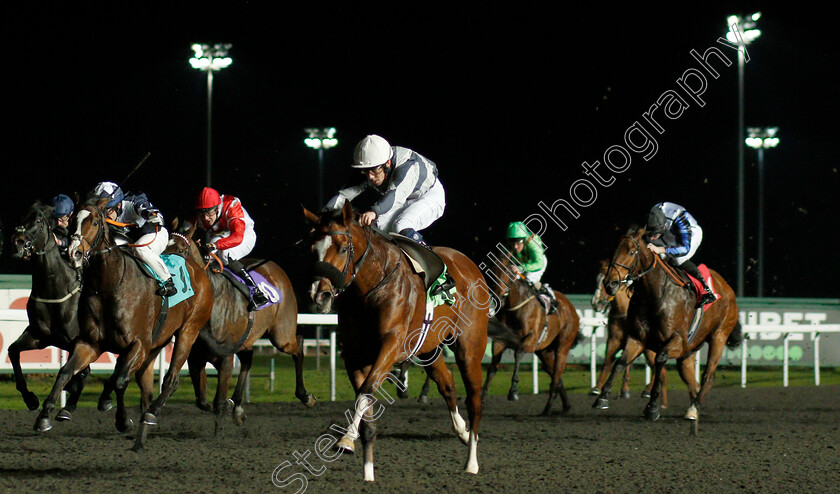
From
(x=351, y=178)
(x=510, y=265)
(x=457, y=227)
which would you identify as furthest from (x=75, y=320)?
(x=457, y=227)

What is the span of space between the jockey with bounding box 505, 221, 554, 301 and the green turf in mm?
2072

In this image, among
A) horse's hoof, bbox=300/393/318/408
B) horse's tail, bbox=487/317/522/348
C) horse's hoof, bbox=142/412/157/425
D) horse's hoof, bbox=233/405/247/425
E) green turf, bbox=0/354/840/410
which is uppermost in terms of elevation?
horse's tail, bbox=487/317/522/348

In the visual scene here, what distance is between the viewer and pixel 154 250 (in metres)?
6.66

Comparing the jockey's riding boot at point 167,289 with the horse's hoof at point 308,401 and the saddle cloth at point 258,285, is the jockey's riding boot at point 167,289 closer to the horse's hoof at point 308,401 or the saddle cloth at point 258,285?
the saddle cloth at point 258,285

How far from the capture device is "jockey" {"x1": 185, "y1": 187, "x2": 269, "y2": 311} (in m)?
7.49

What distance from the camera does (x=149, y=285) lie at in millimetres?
6410

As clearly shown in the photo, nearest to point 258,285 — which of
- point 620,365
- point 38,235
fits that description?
point 38,235

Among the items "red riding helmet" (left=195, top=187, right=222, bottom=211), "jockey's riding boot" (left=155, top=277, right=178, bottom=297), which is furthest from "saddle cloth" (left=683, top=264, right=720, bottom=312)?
"jockey's riding boot" (left=155, top=277, right=178, bottom=297)

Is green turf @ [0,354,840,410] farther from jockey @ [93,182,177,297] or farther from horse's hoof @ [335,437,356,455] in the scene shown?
horse's hoof @ [335,437,356,455]

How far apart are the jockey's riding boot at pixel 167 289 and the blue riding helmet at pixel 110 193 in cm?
63

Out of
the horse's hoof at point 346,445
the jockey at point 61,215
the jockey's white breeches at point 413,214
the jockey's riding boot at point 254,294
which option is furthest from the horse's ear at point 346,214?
the jockey's riding boot at point 254,294

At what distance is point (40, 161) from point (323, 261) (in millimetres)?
26549

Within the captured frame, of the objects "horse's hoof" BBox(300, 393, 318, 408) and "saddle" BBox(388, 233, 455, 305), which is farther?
"horse's hoof" BBox(300, 393, 318, 408)

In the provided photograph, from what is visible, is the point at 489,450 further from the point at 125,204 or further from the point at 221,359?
the point at 125,204
